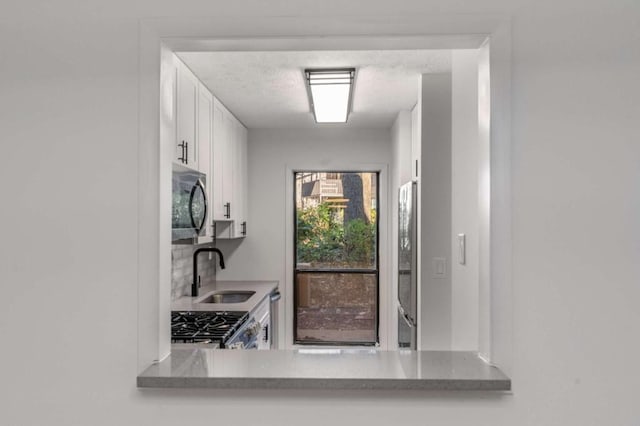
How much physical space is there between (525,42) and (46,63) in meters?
1.39

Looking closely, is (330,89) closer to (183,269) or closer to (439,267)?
(439,267)

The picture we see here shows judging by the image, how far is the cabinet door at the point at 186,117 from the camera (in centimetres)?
267

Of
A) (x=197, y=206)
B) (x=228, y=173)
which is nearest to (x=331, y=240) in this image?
(x=228, y=173)

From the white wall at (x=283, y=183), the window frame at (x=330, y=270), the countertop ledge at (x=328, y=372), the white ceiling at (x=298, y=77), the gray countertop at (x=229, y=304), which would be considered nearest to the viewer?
the countertop ledge at (x=328, y=372)

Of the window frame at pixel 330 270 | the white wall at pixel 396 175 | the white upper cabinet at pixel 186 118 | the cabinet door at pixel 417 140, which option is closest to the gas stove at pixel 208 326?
the white upper cabinet at pixel 186 118

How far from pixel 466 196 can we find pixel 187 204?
1436 millimetres

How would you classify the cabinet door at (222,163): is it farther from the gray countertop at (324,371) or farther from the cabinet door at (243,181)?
the gray countertop at (324,371)

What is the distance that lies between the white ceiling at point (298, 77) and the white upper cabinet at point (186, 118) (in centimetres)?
8

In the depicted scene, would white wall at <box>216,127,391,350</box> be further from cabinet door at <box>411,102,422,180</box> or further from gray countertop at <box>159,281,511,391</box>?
gray countertop at <box>159,281,511,391</box>

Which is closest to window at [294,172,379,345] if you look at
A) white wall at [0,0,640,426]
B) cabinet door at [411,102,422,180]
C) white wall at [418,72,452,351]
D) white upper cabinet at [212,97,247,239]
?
white upper cabinet at [212,97,247,239]

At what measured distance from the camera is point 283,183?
15.5 ft

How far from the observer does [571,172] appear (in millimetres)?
1371

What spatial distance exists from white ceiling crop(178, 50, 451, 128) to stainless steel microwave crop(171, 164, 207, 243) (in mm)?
660

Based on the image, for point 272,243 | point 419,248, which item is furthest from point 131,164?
point 272,243
